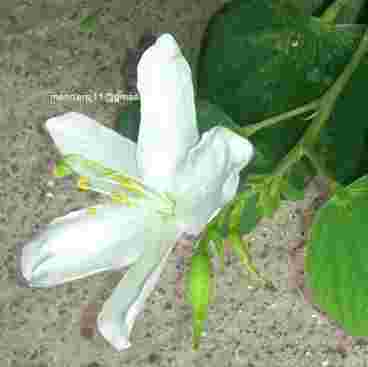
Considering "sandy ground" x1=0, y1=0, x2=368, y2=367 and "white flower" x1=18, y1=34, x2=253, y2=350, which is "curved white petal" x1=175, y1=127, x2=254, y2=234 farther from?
"sandy ground" x1=0, y1=0, x2=368, y2=367

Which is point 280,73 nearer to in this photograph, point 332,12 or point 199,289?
point 332,12

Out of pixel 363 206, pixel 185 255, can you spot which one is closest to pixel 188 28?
pixel 185 255

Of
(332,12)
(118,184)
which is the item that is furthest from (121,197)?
(332,12)

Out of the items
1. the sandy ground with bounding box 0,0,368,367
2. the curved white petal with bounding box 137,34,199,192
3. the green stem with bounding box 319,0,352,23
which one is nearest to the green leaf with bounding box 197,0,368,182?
the green stem with bounding box 319,0,352,23

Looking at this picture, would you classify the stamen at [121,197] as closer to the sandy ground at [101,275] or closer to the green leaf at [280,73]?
the green leaf at [280,73]

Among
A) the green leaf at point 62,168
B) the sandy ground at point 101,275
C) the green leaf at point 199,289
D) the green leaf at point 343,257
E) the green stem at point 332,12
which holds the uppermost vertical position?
the green stem at point 332,12

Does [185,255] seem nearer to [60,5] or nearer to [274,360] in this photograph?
[274,360]

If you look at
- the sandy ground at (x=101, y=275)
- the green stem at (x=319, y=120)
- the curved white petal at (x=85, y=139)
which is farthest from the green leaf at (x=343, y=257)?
the sandy ground at (x=101, y=275)
